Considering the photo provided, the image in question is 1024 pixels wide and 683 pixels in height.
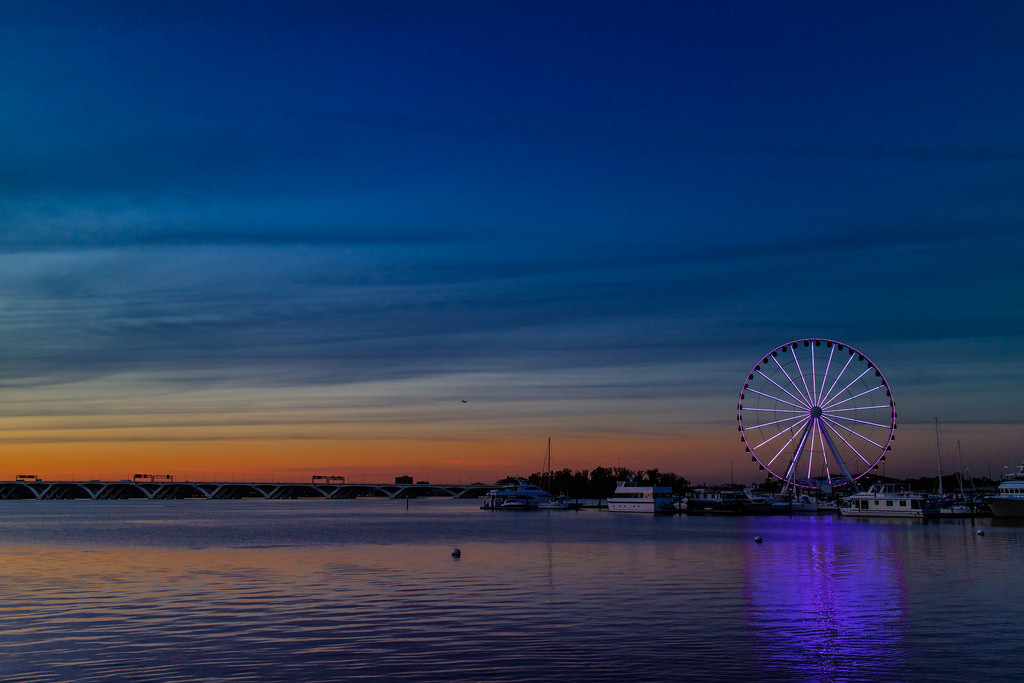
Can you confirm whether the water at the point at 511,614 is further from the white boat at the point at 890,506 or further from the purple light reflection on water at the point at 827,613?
the white boat at the point at 890,506

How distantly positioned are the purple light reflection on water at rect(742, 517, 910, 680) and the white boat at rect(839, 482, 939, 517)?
92.4 metres

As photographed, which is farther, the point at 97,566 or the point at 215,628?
the point at 97,566

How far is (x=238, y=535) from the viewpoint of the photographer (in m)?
115

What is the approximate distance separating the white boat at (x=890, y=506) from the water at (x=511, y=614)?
86.9m

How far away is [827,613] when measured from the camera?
4350cm

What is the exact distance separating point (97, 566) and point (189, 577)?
14.4 m

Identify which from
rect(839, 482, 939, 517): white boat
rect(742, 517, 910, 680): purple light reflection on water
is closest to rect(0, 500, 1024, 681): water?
rect(742, 517, 910, 680): purple light reflection on water

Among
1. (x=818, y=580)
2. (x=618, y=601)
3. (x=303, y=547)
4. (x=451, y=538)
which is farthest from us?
(x=451, y=538)

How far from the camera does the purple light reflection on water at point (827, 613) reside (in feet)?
104

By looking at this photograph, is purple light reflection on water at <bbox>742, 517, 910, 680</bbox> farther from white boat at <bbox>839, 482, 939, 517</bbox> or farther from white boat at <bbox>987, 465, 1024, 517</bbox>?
white boat at <bbox>839, 482, 939, 517</bbox>

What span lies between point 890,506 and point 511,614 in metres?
151

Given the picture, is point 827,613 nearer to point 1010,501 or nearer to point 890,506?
point 1010,501

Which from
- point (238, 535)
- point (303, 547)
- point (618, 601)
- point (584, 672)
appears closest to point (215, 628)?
point (584, 672)

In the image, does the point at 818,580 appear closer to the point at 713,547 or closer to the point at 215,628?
the point at 713,547
